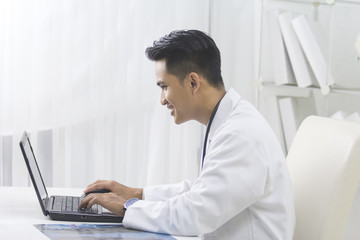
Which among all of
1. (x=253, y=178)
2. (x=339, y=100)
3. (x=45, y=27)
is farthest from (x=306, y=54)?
(x=253, y=178)

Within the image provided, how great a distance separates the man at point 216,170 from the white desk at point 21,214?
3.0 inches

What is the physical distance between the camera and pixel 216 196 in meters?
1.40

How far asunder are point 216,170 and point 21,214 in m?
0.54

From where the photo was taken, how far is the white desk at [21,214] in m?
1.35

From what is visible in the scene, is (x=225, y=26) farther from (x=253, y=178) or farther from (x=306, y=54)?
(x=253, y=178)

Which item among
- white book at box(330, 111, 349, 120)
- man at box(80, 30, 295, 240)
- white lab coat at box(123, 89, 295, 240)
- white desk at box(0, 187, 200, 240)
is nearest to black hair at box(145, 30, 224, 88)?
man at box(80, 30, 295, 240)

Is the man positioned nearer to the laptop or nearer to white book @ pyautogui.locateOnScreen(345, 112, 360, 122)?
the laptop

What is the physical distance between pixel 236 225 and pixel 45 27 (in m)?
1.55

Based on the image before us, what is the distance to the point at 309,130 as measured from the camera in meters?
1.68

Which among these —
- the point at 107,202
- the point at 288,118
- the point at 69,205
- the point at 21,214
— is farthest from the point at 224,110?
the point at 288,118

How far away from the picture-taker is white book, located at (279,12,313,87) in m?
2.72

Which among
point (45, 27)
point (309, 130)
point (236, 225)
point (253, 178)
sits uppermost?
point (45, 27)

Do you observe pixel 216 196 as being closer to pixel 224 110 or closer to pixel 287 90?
pixel 224 110

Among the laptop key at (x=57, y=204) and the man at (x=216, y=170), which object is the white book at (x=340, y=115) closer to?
the man at (x=216, y=170)
